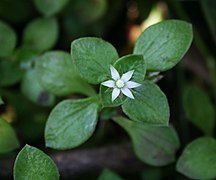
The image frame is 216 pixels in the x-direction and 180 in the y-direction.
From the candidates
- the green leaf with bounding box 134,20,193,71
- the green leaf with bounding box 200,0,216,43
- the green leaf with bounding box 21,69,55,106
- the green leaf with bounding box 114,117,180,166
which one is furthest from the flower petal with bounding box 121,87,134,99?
the green leaf with bounding box 200,0,216,43

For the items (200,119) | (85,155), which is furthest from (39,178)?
(200,119)

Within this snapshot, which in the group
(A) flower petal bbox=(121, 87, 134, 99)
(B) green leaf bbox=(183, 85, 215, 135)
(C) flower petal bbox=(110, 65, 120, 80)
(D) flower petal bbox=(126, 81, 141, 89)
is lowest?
(B) green leaf bbox=(183, 85, 215, 135)

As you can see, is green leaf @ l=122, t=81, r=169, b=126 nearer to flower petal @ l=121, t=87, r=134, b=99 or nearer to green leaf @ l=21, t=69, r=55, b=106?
flower petal @ l=121, t=87, r=134, b=99

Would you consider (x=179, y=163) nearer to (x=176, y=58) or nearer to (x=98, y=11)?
(x=176, y=58)

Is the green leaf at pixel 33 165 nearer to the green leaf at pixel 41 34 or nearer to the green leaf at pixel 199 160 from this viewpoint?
the green leaf at pixel 199 160

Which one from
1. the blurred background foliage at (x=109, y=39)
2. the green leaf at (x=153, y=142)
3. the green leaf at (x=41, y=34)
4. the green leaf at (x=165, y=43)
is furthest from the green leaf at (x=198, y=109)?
the green leaf at (x=41, y=34)

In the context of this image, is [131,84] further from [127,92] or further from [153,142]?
[153,142]

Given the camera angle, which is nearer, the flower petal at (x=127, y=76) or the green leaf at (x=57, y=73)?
the flower petal at (x=127, y=76)

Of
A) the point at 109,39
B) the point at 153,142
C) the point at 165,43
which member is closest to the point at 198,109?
the point at 153,142
